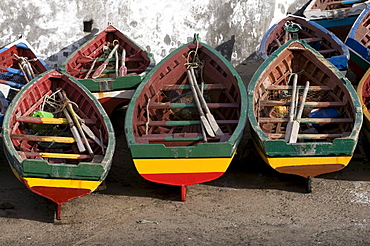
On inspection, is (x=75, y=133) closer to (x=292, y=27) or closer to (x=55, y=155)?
(x=55, y=155)

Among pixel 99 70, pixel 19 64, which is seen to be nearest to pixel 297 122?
pixel 99 70

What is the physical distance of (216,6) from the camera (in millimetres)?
11797

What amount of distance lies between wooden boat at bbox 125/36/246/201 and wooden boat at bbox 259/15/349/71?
5.57 ft

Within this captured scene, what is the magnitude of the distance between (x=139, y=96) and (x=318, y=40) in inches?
167

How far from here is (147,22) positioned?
1141 cm

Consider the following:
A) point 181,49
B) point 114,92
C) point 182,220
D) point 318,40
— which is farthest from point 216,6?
point 182,220

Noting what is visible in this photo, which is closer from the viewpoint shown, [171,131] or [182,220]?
[182,220]

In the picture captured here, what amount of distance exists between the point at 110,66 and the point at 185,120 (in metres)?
2.35

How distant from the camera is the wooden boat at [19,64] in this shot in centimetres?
974

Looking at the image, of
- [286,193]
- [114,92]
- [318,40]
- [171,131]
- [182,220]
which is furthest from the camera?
[318,40]

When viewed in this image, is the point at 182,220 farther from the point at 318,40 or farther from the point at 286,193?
the point at 318,40

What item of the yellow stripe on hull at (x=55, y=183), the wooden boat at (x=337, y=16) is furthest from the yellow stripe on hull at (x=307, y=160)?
the wooden boat at (x=337, y=16)

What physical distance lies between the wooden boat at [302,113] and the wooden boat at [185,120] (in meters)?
0.39

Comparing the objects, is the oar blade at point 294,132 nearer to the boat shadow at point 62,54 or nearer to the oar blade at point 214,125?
the oar blade at point 214,125
